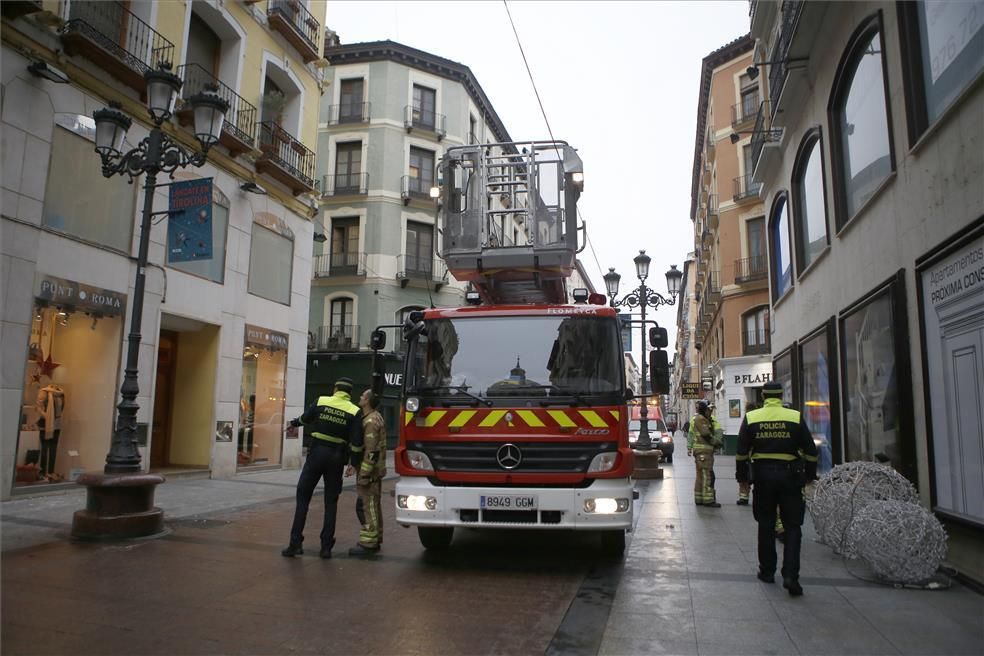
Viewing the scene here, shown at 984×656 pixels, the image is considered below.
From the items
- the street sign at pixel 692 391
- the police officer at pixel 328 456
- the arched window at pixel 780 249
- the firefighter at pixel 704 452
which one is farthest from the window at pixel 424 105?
the police officer at pixel 328 456

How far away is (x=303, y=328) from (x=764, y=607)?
14.7m

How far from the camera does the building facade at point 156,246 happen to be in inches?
395

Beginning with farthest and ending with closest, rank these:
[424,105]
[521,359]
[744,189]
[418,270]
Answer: [744,189]
[424,105]
[418,270]
[521,359]

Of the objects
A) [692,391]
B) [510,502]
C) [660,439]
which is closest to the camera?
[510,502]

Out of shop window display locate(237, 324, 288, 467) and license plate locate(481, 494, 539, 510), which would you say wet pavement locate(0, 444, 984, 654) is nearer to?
license plate locate(481, 494, 539, 510)

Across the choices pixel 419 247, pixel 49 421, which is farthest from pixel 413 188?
pixel 49 421

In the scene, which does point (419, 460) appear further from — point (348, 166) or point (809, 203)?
point (348, 166)

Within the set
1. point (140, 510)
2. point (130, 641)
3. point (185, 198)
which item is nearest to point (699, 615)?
point (130, 641)

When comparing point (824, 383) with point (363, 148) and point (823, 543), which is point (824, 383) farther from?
point (363, 148)

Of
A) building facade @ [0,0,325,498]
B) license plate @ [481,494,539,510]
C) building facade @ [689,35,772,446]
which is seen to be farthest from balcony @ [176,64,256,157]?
building facade @ [689,35,772,446]

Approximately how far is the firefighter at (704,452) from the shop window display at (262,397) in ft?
33.8

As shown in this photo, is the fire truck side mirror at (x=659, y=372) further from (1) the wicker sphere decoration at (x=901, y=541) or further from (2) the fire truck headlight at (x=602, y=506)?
(1) the wicker sphere decoration at (x=901, y=541)

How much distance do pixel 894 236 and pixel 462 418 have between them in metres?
5.75

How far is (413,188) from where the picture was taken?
28.1 meters
